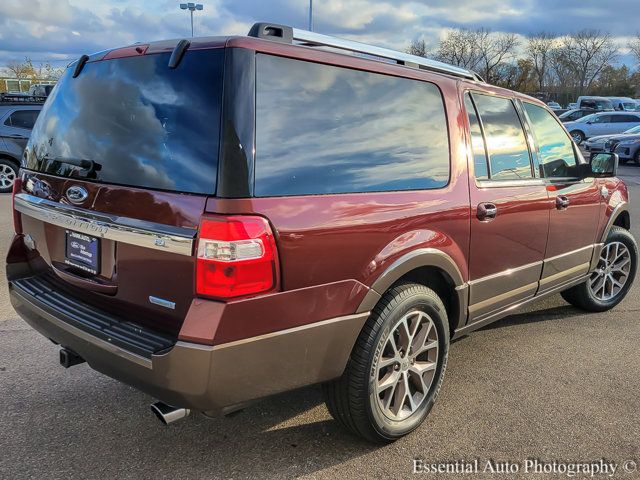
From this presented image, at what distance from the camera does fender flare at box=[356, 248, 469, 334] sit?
2.55m

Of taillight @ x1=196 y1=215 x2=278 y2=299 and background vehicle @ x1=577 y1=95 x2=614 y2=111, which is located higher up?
background vehicle @ x1=577 y1=95 x2=614 y2=111

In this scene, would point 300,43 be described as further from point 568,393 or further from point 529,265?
point 568,393

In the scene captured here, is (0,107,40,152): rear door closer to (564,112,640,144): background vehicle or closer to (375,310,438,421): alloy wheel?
(375,310,438,421): alloy wheel

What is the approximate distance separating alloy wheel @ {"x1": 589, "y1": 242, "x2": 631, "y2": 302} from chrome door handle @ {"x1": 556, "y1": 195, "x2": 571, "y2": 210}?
1.10m

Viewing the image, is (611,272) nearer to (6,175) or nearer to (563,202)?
(563,202)

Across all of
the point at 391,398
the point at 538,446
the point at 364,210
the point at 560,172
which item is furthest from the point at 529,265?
the point at 364,210

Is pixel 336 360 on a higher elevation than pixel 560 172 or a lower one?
lower

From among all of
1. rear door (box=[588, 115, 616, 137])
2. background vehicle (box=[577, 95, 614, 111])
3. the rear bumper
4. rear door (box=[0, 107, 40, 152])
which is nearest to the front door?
the rear bumper

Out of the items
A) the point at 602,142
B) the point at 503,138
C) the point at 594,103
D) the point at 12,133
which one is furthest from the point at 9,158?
the point at 594,103

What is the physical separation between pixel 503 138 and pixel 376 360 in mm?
1802

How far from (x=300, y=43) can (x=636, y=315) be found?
407 cm

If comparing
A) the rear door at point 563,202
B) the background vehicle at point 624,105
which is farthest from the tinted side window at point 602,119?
the rear door at point 563,202

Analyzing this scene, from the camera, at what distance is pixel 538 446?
9.41 feet

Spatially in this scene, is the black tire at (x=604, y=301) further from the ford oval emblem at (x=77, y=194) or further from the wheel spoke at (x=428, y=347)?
the ford oval emblem at (x=77, y=194)
